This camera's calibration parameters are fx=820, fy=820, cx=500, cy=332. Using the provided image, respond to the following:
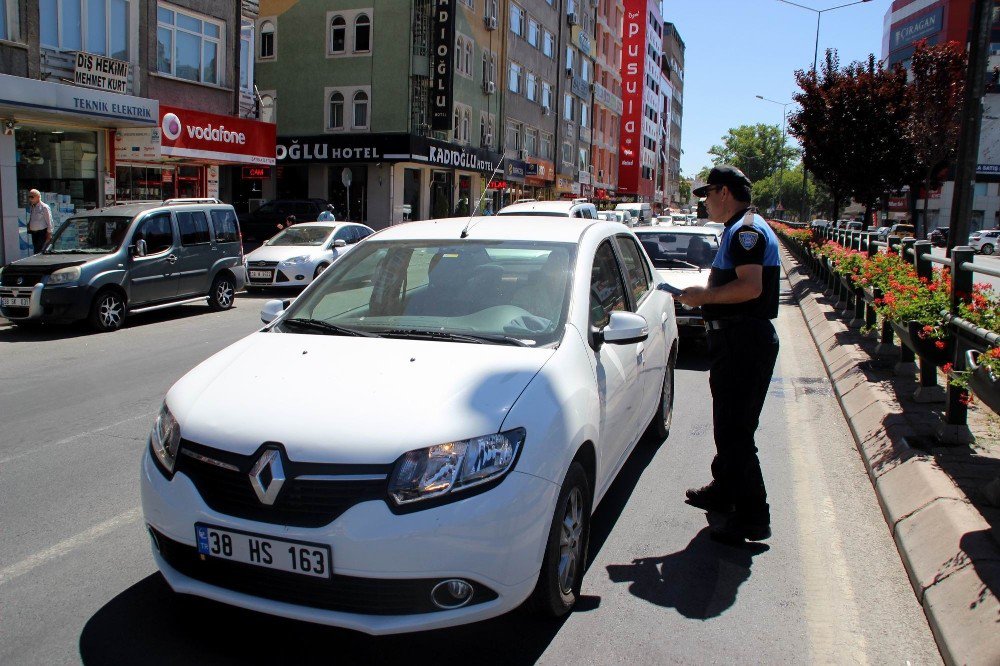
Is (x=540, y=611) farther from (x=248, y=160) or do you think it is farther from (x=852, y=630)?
(x=248, y=160)

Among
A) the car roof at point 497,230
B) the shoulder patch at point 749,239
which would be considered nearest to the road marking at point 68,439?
the car roof at point 497,230

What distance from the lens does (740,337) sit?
14.6 feet

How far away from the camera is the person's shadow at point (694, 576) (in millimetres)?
3740

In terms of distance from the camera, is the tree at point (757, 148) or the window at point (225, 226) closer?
the window at point (225, 226)

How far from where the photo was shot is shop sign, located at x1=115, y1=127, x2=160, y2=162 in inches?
771

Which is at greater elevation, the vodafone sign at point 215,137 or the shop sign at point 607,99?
the shop sign at point 607,99

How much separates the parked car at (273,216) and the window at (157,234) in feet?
45.7

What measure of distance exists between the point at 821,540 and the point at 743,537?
0.47 m

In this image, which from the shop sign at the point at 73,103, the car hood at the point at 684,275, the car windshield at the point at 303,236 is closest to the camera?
the car hood at the point at 684,275

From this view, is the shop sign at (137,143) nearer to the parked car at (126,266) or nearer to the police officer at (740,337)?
the parked car at (126,266)

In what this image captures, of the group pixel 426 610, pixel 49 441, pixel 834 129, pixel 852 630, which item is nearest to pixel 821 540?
pixel 852 630

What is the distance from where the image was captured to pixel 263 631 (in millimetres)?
3338

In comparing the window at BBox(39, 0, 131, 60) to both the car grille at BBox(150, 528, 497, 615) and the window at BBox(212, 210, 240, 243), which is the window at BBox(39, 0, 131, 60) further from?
the car grille at BBox(150, 528, 497, 615)

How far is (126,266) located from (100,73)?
30.0ft
